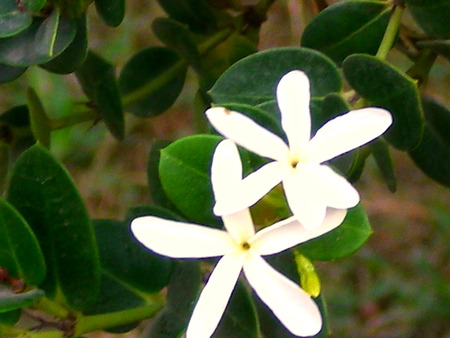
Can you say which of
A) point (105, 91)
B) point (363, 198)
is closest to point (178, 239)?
point (105, 91)

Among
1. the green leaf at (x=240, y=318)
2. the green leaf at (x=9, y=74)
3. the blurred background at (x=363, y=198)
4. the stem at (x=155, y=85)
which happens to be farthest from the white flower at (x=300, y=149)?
the blurred background at (x=363, y=198)

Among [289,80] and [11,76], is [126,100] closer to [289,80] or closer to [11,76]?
[11,76]

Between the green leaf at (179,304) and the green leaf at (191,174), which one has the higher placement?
the green leaf at (191,174)

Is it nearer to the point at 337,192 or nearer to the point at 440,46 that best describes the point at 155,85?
the point at 440,46

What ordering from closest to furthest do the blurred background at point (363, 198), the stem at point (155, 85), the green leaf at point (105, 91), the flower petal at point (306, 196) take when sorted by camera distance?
1. the flower petal at point (306, 196)
2. the green leaf at point (105, 91)
3. the stem at point (155, 85)
4. the blurred background at point (363, 198)

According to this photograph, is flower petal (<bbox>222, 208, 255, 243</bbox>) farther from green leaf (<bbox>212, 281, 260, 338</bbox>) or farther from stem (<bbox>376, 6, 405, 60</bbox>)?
stem (<bbox>376, 6, 405, 60</bbox>)

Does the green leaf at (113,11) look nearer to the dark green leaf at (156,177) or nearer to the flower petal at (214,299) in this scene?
the dark green leaf at (156,177)

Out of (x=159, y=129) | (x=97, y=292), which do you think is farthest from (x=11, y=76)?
(x=159, y=129)
